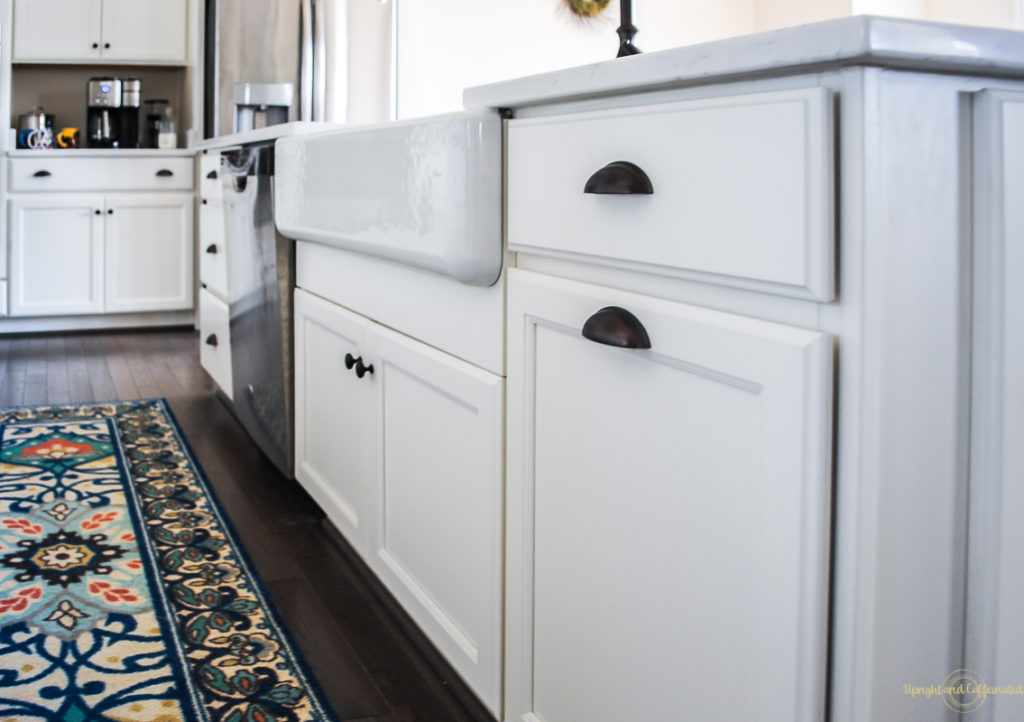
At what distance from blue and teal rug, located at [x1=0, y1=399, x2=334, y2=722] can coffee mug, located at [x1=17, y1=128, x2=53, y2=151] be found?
100 inches

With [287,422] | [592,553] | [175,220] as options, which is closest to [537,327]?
[592,553]

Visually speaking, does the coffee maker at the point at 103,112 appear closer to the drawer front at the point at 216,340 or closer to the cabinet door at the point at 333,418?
the drawer front at the point at 216,340

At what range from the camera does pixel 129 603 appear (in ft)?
5.25

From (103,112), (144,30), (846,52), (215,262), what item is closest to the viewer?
(846,52)

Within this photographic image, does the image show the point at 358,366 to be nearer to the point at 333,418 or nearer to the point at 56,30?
the point at 333,418

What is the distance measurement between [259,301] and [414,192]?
3.73 feet

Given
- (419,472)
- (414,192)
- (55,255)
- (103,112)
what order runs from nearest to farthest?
1. (414,192)
2. (419,472)
3. (55,255)
4. (103,112)

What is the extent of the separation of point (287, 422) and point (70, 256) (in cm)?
273

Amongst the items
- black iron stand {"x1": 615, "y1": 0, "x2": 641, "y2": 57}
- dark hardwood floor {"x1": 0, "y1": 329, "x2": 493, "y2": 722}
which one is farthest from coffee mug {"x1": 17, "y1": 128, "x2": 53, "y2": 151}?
black iron stand {"x1": 615, "y1": 0, "x2": 641, "y2": 57}

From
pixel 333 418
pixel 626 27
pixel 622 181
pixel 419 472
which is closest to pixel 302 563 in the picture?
pixel 333 418

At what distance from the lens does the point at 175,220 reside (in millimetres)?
4527

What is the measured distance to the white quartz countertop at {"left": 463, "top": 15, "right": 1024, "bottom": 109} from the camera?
0.57 m

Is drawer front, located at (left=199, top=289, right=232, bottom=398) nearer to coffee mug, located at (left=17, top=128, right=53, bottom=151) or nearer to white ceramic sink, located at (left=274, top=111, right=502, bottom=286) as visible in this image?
white ceramic sink, located at (left=274, top=111, right=502, bottom=286)

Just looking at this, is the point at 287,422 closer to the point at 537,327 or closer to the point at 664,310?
the point at 537,327
